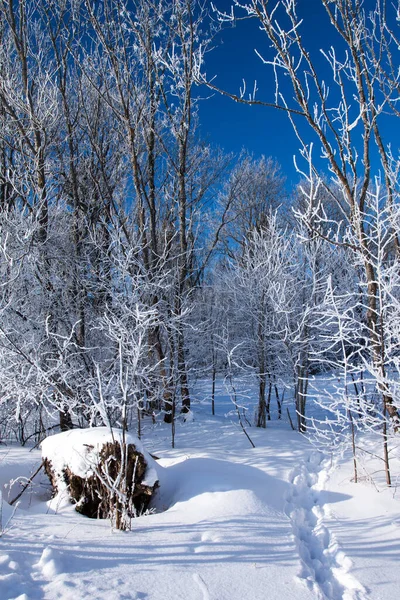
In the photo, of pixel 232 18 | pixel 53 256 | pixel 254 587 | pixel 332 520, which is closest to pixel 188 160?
pixel 53 256

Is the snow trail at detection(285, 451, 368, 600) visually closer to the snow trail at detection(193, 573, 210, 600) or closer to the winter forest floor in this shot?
the winter forest floor

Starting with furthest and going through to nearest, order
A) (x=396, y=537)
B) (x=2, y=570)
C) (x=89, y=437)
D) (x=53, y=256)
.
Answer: (x=53, y=256), (x=89, y=437), (x=396, y=537), (x=2, y=570)

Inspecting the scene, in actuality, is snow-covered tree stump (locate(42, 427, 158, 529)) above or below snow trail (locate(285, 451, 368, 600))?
above

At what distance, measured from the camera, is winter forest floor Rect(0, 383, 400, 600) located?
2.36 m

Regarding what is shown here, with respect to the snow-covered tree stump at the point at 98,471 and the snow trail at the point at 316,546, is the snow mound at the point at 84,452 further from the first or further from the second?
the snow trail at the point at 316,546

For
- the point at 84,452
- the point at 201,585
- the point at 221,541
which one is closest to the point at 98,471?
the point at 84,452

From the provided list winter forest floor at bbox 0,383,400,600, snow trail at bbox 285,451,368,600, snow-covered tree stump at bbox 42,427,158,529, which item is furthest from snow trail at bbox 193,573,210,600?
snow-covered tree stump at bbox 42,427,158,529

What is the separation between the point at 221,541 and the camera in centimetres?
302

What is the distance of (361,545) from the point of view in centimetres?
317

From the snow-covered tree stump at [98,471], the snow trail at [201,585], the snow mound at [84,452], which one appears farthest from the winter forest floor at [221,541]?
the snow mound at [84,452]

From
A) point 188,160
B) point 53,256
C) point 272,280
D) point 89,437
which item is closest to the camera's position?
point 89,437

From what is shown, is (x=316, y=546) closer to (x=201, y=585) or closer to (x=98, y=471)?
(x=201, y=585)

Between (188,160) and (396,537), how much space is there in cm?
1254

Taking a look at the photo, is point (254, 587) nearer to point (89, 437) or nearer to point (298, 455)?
point (89, 437)
